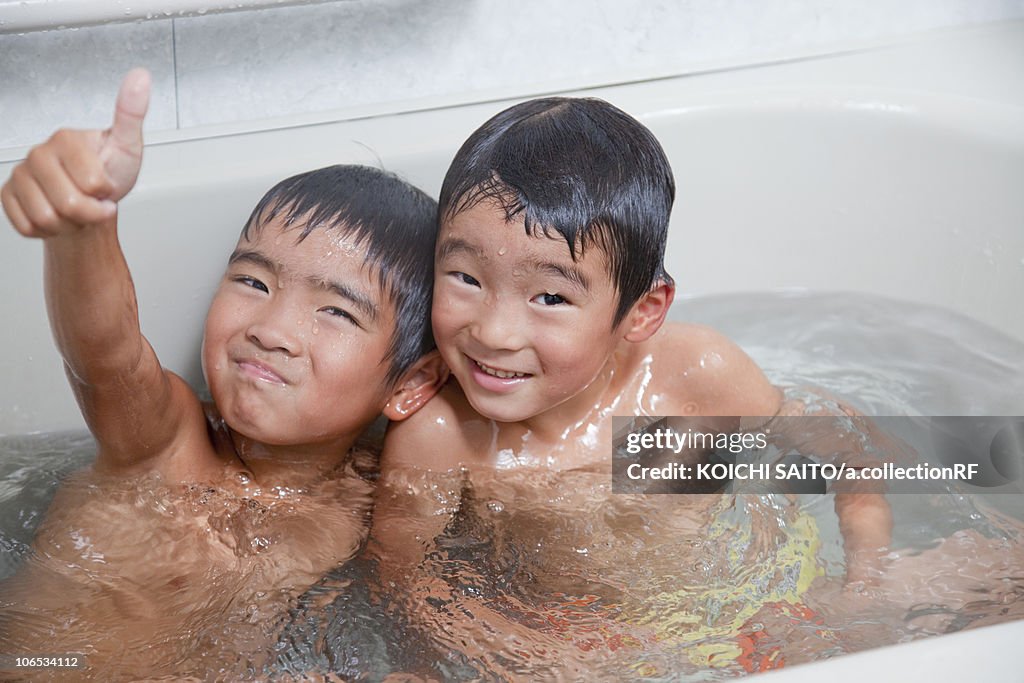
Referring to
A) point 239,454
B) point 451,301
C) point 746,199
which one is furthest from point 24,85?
point 746,199

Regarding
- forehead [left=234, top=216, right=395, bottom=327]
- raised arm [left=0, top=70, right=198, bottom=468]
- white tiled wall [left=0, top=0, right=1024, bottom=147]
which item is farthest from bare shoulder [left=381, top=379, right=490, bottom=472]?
white tiled wall [left=0, top=0, right=1024, bottom=147]

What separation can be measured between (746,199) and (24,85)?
87cm

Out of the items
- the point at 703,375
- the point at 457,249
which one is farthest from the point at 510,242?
the point at 703,375

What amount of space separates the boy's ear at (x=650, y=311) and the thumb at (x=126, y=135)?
1.61 feet

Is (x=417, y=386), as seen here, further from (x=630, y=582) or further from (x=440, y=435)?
(x=630, y=582)

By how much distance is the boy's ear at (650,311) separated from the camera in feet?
3.54

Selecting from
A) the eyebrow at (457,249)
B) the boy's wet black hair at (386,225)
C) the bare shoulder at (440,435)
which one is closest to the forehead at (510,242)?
the eyebrow at (457,249)

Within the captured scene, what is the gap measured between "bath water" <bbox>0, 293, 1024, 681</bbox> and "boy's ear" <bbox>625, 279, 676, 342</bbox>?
0.17 m

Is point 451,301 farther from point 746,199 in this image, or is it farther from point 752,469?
point 746,199

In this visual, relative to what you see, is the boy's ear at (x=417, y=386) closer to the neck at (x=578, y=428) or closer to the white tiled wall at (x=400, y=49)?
the neck at (x=578, y=428)

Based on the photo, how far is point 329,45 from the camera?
53.9 inches

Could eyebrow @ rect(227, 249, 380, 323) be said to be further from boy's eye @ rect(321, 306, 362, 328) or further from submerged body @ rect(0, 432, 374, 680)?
submerged body @ rect(0, 432, 374, 680)

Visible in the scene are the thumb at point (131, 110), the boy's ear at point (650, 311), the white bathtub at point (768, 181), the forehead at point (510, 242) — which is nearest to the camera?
the thumb at point (131, 110)

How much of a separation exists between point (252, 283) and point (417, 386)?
198 millimetres
